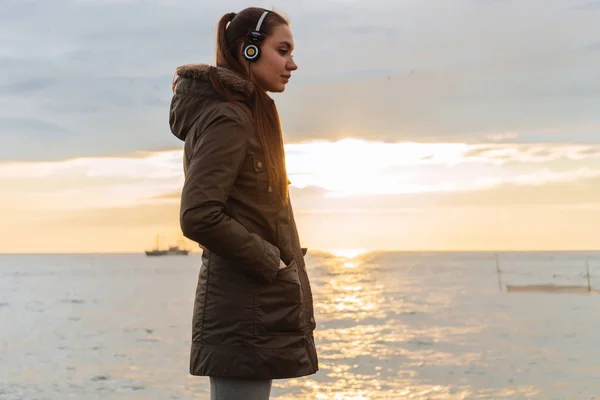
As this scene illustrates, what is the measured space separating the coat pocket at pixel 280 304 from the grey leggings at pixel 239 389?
0.15m

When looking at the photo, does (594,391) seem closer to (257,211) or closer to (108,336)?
(257,211)

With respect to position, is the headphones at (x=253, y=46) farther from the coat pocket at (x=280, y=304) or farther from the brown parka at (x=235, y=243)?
the coat pocket at (x=280, y=304)

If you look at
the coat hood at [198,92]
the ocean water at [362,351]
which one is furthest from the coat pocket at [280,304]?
the ocean water at [362,351]

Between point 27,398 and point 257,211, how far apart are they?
12847mm

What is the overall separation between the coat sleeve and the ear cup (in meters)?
0.26

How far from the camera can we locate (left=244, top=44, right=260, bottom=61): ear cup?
2379 millimetres

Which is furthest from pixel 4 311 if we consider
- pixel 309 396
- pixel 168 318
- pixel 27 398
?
pixel 309 396

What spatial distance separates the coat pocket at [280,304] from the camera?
2295 millimetres

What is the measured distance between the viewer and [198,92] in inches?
91.0

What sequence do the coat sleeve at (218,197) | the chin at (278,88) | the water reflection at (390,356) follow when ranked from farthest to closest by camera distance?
the water reflection at (390,356) < the chin at (278,88) < the coat sleeve at (218,197)

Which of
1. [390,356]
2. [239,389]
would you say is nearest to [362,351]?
[390,356]

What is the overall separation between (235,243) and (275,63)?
0.58 metres

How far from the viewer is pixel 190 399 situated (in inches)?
516

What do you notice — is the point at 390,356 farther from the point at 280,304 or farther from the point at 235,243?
the point at 235,243
